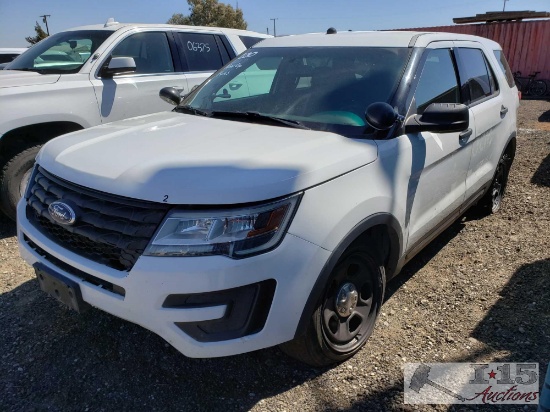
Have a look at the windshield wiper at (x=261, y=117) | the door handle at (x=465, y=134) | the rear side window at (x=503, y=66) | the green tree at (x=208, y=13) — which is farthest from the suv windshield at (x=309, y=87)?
the green tree at (x=208, y=13)

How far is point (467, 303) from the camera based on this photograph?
319 cm

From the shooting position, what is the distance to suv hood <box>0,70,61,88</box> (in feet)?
13.6

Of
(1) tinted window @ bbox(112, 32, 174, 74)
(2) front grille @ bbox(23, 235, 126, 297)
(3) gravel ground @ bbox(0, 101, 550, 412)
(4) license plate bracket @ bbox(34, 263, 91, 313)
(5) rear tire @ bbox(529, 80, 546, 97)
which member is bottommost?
(5) rear tire @ bbox(529, 80, 546, 97)

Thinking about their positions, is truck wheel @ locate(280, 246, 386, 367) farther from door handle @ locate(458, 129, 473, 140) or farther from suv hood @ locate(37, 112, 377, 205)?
door handle @ locate(458, 129, 473, 140)

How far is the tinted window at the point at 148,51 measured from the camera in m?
5.01

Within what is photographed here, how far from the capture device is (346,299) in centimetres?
249

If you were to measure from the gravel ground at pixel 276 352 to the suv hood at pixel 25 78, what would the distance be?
1591mm

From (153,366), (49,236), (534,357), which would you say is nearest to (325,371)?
(153,366)

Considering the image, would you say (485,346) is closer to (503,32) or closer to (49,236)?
(49,236)

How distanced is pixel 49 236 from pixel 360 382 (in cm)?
183

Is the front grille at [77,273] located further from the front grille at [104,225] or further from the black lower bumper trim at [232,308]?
the black lower bumper trim at [232,308]

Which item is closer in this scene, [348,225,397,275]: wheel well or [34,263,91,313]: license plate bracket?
[34,263,91,313]: license plate bracket

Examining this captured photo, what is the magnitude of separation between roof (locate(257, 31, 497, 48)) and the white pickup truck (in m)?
1.15

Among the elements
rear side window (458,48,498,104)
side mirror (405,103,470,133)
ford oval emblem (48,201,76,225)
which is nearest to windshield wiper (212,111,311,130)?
side mirror (405,103,470,133)
